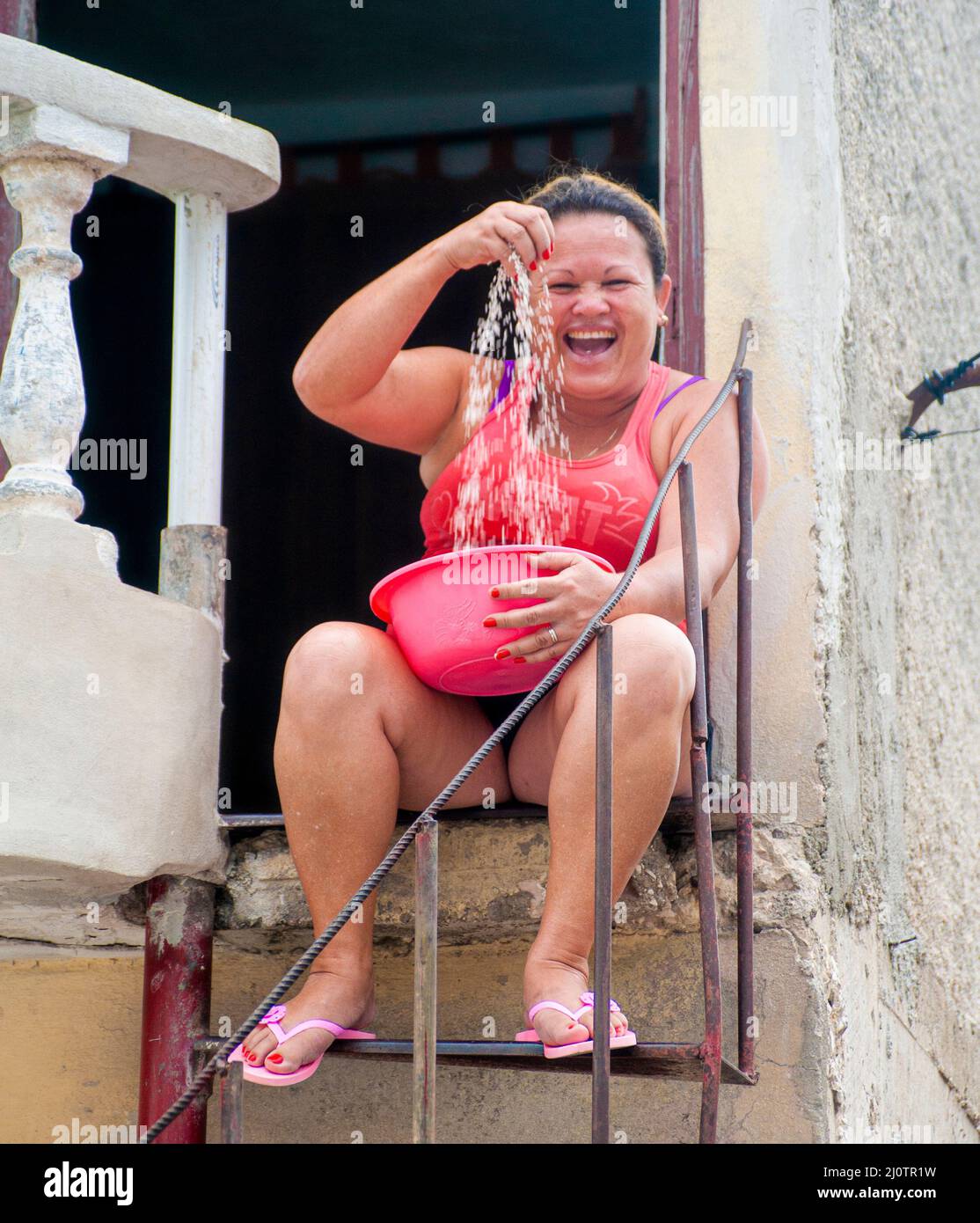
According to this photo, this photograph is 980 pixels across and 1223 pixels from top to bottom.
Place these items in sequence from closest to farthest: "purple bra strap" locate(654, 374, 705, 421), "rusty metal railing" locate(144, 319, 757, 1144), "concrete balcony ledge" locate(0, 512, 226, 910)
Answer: "rusty metal railing" locate(144, 319, 757, 1144) → "concrete balcony ledge" locate(0, 512, 226, 910) → "purple bra strap" locate(654, 374, 705, 421)

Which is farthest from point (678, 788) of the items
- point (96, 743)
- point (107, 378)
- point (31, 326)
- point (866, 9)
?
point (107, 378)

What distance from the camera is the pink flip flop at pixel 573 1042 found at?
2168mm

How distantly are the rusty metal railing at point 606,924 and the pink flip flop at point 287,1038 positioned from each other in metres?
0.02

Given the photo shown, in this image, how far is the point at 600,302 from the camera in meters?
2.78

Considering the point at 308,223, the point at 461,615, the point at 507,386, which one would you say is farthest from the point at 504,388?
the point at 308,223

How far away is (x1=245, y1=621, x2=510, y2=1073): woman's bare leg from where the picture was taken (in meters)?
2.48

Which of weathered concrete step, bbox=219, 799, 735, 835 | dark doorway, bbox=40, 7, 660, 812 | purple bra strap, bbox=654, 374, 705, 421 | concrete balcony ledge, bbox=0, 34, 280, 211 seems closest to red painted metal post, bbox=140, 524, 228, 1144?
weathered concrete step, bbox=219, 799, 735, 835

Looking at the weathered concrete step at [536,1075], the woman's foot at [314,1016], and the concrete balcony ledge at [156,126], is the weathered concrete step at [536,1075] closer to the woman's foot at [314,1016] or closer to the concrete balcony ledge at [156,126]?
the woman's foot at [314,1016]

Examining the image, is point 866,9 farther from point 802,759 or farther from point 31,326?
point 31,326

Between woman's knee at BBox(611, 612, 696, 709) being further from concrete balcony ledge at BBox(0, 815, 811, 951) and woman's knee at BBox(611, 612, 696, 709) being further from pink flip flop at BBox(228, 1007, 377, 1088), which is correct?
pink flip flop at BBox(228, 1007, 377, 1088)

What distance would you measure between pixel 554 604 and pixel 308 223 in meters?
3.16

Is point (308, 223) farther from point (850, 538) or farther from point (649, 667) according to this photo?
point (649, 667)

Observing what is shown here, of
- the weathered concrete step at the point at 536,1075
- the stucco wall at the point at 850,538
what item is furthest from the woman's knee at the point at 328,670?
the stucco wall at the point at 850,538

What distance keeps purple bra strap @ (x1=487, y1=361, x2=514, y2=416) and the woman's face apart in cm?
10
